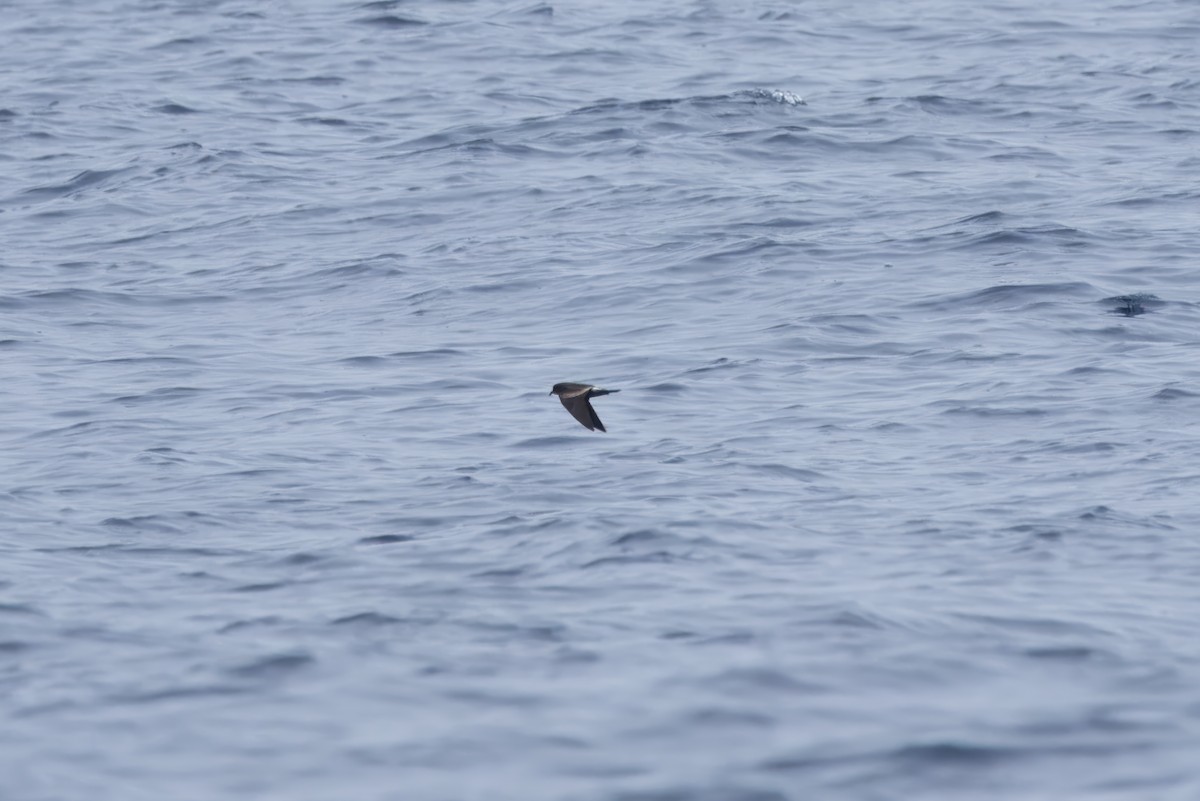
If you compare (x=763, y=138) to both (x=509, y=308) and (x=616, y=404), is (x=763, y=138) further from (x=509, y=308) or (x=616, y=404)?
(x=616, y=404)

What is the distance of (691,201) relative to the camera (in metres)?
19.6

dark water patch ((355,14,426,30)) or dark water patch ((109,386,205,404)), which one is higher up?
dark water patch ((355,14,426,30))

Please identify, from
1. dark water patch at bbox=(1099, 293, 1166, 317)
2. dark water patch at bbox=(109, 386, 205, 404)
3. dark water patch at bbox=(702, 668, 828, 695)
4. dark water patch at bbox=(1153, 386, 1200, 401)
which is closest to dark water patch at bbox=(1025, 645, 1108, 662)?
dark water patch at bbox=(702, 668, 828, 695)

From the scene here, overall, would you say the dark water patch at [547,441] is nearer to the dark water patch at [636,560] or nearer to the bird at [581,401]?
the bird at [581,401]

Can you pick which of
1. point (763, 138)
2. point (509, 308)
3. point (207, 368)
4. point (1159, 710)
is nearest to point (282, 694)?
point (1159, 710)

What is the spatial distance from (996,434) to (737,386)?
6.58 ft

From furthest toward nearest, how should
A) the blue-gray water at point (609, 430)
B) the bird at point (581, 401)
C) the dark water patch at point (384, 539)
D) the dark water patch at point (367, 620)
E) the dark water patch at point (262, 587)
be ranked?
the bird at point (581, 401)
the dark water patch at point (384, 539)
the dark water patch at point (262, 587)
the dark water patch at point (367, 620)
the blue-gray water at point (609, 430)

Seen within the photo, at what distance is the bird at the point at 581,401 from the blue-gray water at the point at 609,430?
0.54 m

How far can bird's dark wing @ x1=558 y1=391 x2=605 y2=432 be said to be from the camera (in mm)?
11484

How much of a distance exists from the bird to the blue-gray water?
1.78 ft

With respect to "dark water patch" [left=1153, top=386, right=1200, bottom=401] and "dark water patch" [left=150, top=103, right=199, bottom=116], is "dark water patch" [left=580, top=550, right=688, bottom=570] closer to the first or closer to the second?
"dark water patch" [left=1153, top=386, right=1200, bottom=401]

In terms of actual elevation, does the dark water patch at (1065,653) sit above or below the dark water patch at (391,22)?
above

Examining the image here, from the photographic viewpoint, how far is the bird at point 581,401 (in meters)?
11.5

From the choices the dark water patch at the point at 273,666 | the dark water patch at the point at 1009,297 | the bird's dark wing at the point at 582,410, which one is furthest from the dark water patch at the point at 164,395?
the dark water patch at the point at 1009,297
